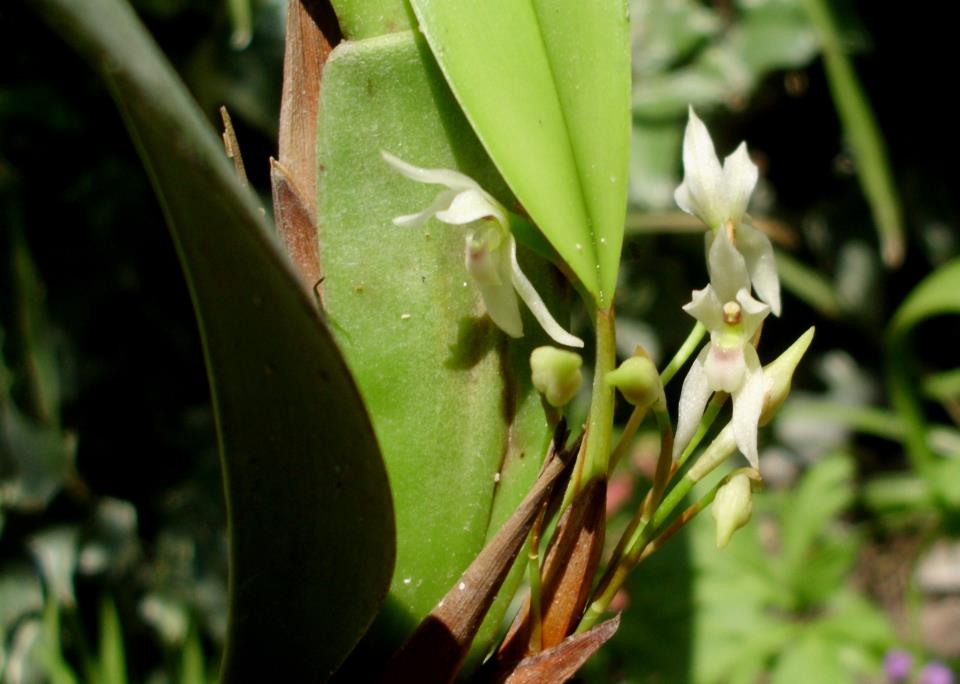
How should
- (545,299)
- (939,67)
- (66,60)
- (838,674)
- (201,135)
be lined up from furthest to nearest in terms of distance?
(939,67) < (66,60) < (838,674) < (545,299) < (201,135)

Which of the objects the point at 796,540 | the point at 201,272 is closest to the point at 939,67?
the point at 796,540

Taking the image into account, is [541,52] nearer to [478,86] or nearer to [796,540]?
[478,86]

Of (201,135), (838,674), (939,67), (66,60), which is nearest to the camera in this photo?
(201,135)

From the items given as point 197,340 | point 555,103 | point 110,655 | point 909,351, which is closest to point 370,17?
point 555,103

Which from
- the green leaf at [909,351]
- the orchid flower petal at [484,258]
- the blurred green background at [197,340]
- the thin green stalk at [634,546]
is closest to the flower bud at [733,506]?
the thin green stalk at [634,546]

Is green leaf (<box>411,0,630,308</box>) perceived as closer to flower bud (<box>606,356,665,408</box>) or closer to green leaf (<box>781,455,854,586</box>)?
flower bud (<box>606,356,665,408</box>)

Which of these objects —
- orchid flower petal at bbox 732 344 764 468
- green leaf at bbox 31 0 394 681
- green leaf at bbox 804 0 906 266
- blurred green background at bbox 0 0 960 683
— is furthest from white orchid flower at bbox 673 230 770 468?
green leaf at bbox 804 0 906 266

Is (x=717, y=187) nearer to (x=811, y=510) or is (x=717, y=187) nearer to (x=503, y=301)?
(x=503, y=301)
